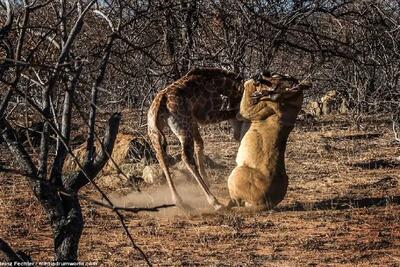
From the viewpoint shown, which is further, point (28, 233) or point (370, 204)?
point (370, 204)

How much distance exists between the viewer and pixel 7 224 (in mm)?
7766

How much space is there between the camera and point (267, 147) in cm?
783

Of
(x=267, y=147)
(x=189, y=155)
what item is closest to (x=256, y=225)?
(x=267, y=147)

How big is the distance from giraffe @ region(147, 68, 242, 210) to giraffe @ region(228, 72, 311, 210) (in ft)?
1.50

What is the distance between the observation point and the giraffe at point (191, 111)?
8.30 metres

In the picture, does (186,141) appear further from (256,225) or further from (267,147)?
(256,225)

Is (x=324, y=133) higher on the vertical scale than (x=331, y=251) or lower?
higher

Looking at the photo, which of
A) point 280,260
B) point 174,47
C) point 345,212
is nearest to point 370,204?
point 345,212

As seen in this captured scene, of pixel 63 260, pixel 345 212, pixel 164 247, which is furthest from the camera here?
pixel 345 212

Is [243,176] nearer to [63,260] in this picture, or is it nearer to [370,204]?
[370,204]

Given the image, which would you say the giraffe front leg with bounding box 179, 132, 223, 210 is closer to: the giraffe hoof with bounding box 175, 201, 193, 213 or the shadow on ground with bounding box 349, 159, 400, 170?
the giraffe hoof with bounding box 175, 201, 193, 213

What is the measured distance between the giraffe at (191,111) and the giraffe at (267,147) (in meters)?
0.46

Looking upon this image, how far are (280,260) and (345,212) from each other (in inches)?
78.3

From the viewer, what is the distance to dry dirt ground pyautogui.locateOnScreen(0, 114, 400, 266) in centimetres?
639
